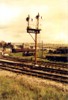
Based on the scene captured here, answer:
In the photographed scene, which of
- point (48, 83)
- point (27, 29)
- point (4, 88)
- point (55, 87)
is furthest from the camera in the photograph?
point (27, 29)

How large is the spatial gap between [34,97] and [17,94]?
873 millimetres

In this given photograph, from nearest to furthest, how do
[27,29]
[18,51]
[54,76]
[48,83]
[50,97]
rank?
1. [50,97]
2. [48,83]
3. [54,76]
4. [27,29]
5. [18,51]

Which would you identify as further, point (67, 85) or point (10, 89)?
point (67, 85)

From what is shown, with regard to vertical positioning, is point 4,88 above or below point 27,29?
below

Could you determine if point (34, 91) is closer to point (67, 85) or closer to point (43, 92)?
point (43, 92)

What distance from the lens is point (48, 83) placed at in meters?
14.1

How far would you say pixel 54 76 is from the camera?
52.9 ft

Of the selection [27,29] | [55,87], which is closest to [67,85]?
[55,87]

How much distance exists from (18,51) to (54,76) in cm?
3732

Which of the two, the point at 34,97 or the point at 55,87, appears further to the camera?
the point at 55,87

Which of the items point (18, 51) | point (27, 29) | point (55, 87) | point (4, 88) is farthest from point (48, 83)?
point (18, 51)

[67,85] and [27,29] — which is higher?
[27,29]

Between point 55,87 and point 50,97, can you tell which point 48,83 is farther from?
point 50,97

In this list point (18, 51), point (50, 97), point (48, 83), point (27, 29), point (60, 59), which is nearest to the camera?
point (50, 97)
